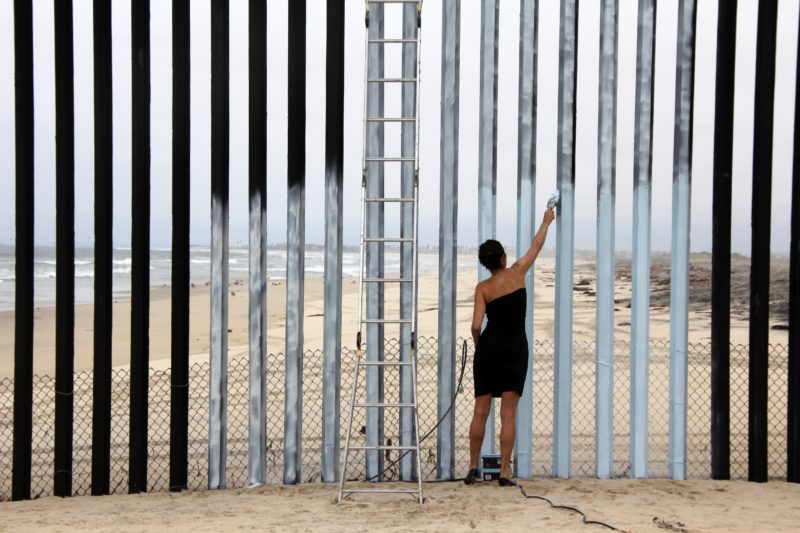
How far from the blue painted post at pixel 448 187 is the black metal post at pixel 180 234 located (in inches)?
72.3

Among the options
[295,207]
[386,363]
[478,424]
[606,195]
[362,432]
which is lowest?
[362,432]

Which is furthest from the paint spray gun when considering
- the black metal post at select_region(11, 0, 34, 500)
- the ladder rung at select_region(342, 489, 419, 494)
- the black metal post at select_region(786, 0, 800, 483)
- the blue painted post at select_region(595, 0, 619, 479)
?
the black metal post at select_region(11, 0, 34, 500)

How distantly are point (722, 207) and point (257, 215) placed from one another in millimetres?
3377

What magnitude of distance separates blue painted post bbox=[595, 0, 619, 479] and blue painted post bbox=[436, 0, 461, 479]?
1.06 metres

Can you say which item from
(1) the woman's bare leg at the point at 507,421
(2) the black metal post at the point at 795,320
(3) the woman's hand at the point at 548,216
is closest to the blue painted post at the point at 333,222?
(1) the woman's bare leg at the point at 507,421

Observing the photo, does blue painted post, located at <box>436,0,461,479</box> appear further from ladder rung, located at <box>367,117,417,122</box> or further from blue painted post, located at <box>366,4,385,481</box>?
blue painted post, located at <box>366,4,385,481</box>

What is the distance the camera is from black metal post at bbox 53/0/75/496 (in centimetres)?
597

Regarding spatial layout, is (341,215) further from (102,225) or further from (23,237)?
(23,237)

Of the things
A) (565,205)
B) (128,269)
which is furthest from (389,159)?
(128,269)

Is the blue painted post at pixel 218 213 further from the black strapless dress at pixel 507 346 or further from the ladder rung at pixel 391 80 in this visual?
the black strapless dress at pixel 507 346

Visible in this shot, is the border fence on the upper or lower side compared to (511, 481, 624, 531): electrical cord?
upper

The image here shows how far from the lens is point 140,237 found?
598 cm

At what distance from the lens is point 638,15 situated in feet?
20.3

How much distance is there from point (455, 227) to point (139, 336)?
240 cm
